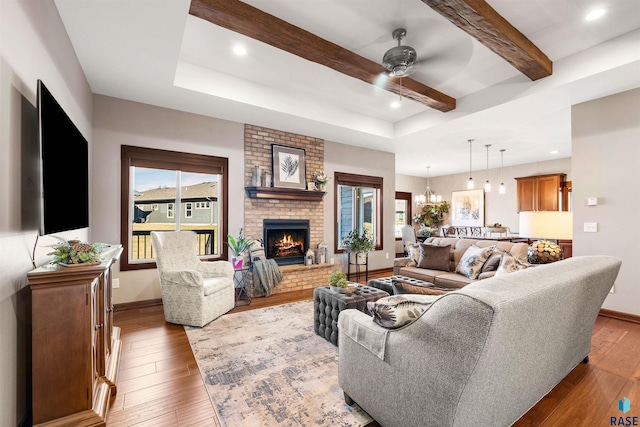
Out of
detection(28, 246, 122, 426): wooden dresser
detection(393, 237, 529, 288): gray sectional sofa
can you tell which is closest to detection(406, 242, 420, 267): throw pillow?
detection(393, 237, 529, 288): gray sectional sofa

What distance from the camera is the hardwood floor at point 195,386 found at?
69.1 inches

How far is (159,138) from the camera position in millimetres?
3920

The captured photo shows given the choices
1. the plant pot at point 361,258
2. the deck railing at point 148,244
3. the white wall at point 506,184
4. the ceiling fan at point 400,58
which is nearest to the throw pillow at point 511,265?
the ceiling fan at point 400,58

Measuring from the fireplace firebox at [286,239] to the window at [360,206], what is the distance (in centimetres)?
84

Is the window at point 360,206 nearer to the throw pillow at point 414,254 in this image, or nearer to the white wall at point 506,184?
the throw pillow at point 414,254

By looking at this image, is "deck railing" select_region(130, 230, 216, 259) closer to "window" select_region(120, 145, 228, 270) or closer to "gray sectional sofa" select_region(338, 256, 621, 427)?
"window" select_region(120, 145, 228, 270)

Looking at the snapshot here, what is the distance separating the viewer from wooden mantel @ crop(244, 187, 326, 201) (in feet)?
14.8

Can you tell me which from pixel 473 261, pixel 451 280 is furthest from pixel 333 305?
pixel 473 261

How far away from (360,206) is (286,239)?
2.22 meters

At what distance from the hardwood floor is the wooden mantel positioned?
7.20 feet

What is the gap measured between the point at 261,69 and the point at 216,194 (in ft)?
6.52

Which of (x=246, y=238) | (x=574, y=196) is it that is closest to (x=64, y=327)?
(x=246, y=238)

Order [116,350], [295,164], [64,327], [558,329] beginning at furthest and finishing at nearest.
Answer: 1. [295,164]
2. [116,350]
3. [558,329]
4. [64,327]

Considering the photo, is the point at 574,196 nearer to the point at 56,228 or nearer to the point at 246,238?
the point at 246,238
